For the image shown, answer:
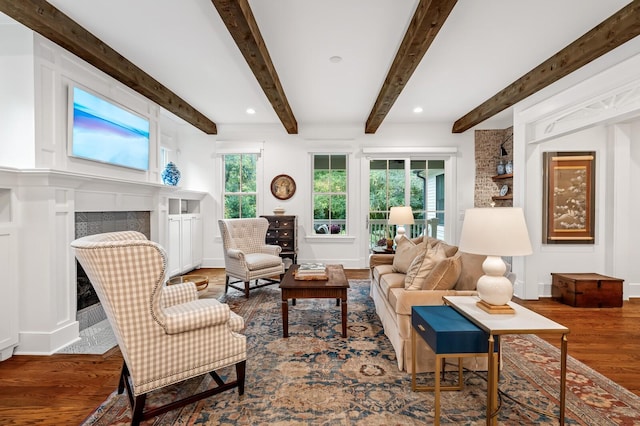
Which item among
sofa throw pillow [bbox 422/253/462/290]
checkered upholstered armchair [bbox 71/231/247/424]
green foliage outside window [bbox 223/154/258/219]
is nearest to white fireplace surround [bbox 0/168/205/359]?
checkered upholstered armchair [bbox 71/231/247/424]

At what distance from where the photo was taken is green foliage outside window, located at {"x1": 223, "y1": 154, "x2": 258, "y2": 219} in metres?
5.73

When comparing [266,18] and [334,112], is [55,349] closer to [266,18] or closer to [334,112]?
[266,18]

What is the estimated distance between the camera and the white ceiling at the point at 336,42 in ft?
7.59

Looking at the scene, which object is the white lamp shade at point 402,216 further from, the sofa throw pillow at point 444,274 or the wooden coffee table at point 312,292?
the sofa throw pillow at point 444,274

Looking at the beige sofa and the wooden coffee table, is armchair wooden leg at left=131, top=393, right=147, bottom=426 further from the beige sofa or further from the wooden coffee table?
the beige sofa

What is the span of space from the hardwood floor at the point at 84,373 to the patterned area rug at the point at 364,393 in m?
0.14

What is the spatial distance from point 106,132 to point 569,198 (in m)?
5.54

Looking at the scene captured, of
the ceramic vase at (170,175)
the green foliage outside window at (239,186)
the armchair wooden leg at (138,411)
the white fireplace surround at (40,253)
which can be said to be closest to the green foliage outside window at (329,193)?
the green foliage outside window at (239,186)

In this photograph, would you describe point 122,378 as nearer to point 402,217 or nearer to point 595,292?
point 402,217

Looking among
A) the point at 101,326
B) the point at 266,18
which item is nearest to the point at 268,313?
the point at 101,326

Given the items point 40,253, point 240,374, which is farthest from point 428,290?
point 40,253

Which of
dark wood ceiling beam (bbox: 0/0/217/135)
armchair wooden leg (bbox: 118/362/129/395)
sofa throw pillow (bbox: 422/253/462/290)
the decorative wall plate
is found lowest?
armchair wooden leg (bbox: 118/362/129/395)

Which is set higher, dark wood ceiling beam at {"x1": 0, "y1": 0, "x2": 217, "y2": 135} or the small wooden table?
dark wood ceiling beam at {"x1": 0, "y1": 0, "x2": 217, "y2": 135}

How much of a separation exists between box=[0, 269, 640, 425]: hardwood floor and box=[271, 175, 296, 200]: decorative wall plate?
361 centimetres
